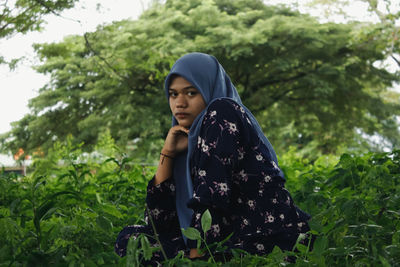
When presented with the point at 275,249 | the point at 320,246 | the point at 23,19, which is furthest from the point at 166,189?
the point at 23,19

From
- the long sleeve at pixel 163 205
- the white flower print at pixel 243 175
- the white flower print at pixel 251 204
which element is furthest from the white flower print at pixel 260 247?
the long sleeve at pixel 163 205

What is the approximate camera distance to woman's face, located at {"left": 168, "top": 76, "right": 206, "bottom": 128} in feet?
6.74

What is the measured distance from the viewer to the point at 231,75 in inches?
716

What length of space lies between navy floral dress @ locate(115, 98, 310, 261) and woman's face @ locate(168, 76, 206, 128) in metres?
0.20

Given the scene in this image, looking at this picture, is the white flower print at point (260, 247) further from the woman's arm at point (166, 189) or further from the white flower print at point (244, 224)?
the woman's arm at point (166, 189)

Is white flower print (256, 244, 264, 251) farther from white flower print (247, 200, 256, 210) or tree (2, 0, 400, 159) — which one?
tree (2, 0, 400, 159)

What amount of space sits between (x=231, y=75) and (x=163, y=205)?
53.2ft

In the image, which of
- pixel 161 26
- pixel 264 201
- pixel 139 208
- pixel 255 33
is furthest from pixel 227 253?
pixel 161 26

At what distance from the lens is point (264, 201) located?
1.82 m

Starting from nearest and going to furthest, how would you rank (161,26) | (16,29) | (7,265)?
(7,265), (16,29), (161,26)

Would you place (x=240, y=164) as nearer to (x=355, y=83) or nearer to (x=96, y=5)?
(x=96, y=5)

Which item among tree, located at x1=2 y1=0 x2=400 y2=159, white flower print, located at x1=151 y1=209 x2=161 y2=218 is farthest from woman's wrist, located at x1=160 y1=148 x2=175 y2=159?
tree, located at x1=2 y1=0 x2=400 y2=159

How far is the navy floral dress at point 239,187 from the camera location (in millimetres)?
1707

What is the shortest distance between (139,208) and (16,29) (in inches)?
226
